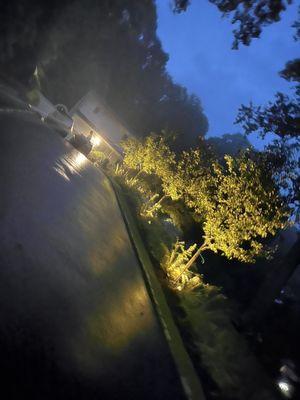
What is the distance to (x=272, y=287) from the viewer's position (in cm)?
1517

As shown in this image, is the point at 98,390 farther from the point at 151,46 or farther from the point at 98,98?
the point at 151,46

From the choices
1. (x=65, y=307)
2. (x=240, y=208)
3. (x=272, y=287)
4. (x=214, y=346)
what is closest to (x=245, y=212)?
(x=240, y=208)

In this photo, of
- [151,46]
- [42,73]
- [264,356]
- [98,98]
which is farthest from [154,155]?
[151,46]

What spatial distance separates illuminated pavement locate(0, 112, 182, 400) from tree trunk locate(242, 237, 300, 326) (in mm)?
10605

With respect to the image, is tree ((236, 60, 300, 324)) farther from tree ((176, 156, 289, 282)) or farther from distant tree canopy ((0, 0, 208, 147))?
distant tree canopy ((0, 0, 208, 147))

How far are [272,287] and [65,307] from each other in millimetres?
14219

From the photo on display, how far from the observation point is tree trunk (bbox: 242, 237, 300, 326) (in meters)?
14.6

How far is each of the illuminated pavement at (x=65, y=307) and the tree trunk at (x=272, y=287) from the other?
1061cm

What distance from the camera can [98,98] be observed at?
3525 cm

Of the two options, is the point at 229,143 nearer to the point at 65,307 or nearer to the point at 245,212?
the point at 245,212

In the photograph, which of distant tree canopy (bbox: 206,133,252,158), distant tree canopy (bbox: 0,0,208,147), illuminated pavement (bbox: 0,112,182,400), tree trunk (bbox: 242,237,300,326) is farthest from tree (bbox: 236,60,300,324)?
distant tree canopy (bbox: 206,133,252,158)

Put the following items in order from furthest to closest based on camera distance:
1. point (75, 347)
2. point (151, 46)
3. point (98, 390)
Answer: point (151, 46) → point (75, 347) → point (98, 390)

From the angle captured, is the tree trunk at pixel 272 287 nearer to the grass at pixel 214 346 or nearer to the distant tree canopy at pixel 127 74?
the grass at pixel 214 346

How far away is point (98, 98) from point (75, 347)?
35316mm
